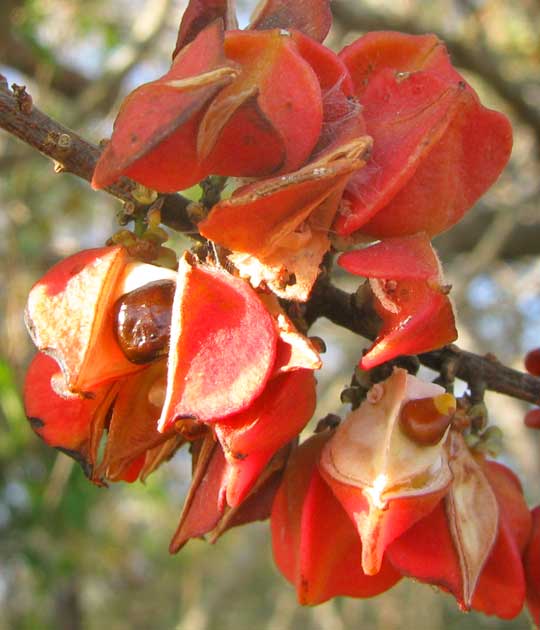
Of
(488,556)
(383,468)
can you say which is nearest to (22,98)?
(383,468)

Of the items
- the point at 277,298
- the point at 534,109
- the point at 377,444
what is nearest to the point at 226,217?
the point at 277,298

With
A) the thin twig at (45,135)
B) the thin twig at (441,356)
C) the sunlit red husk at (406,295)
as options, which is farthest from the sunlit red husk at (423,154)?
the thin twig at (45,135)

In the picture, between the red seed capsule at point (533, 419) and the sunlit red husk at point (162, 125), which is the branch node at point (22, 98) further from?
the red seed capsule at point (533, 419)

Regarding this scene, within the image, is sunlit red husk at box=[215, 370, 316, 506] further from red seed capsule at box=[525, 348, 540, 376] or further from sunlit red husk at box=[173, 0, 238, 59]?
red seed capsule at box=[525, 348, 540, 376]

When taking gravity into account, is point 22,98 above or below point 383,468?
above

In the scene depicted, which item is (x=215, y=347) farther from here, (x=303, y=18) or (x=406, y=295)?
(x=303, y=18)

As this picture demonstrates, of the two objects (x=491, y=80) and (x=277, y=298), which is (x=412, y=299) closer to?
(x=277, y=298)

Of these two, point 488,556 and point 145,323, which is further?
point 488,556
